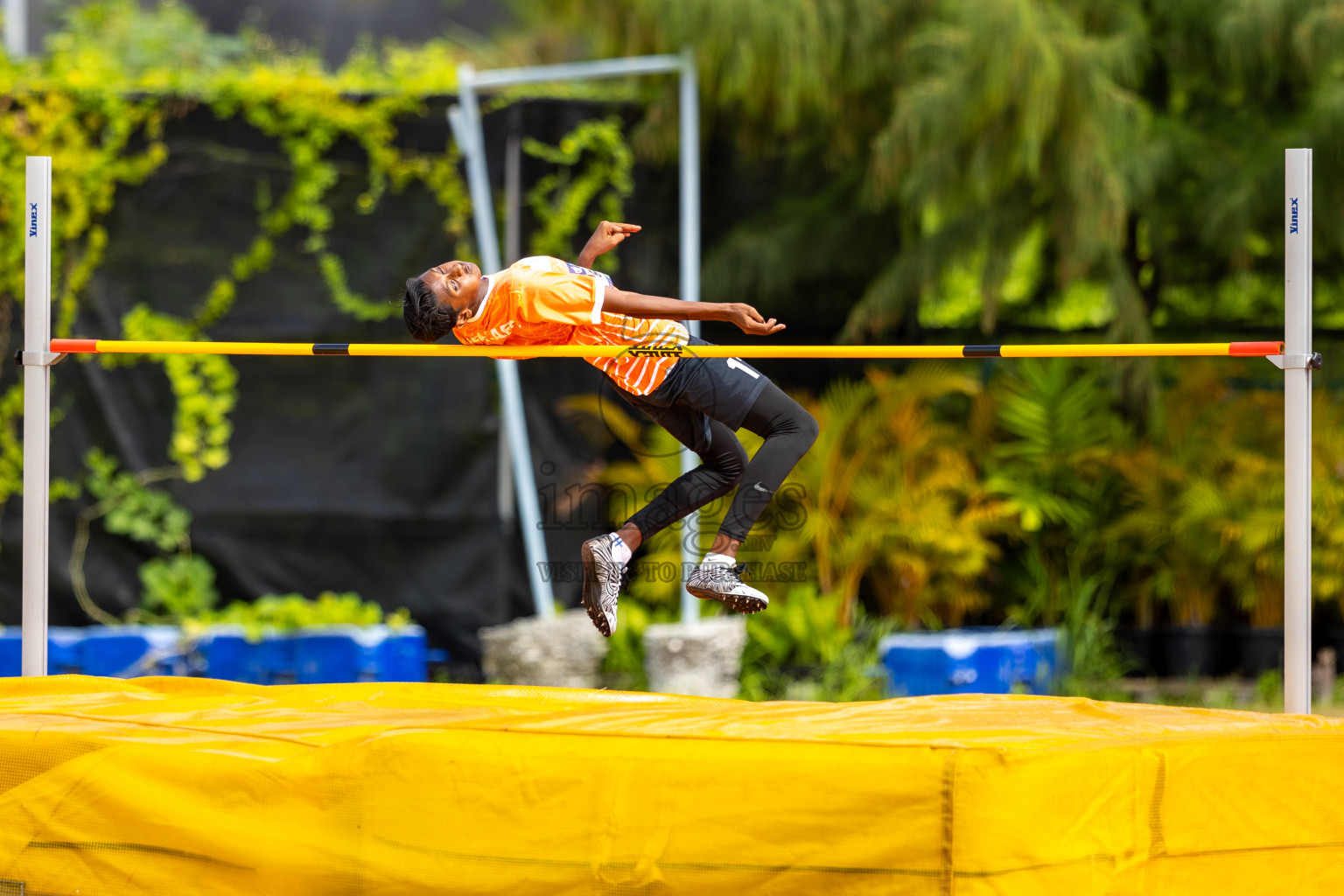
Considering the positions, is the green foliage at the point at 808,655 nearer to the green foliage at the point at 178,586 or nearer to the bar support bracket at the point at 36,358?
the green foliage at the point at 178,586

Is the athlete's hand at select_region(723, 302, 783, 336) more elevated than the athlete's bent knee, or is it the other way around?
the athlete's hand at select_region(723, 302, 783, 336)

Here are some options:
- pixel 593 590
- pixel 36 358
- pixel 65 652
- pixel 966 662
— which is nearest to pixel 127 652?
pixel 65 652

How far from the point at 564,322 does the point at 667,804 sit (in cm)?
150

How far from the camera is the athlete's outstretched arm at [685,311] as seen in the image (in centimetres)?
354

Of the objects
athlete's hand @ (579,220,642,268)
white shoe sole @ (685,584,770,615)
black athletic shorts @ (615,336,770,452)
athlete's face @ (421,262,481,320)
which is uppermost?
athlete's hand @ (579,220,642,268)

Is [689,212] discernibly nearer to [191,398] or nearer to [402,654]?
[402,654]

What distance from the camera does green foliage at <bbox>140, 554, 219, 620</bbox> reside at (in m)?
6.56

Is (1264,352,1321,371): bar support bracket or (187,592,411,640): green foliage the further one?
(187,592,411,640): green foliage

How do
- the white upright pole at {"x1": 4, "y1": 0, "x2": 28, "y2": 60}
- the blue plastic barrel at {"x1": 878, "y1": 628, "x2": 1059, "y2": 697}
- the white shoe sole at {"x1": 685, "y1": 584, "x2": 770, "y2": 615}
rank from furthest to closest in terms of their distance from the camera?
the white upright pole at {"x1": 4, "y1": 0, "x2": 28, "y2": 60}
the blue plastic barrel at {"x1": 878, "y1": 628, "x2": 1059, "y2": 697}
the white shoe sole at {"x1": 685, "y1": 584, "x2": 770, "y2": 615}

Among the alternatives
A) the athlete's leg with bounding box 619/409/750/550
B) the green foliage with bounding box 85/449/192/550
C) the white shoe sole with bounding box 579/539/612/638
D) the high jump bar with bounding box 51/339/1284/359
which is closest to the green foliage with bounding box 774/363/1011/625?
the athlete's leg with bounding box 619/409/750/550

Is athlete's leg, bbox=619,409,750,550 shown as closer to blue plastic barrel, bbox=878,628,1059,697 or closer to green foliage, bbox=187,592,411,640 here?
blue plastic barrel, bbox=878,628,1059,697

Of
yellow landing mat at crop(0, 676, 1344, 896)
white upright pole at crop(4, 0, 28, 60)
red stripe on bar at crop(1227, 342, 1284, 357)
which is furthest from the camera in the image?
white upright pole at crop(4, 0, 28, 60)

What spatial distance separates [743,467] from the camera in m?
4.11

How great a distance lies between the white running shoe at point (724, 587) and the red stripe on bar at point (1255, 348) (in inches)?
56.8
